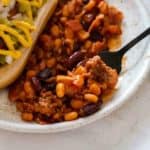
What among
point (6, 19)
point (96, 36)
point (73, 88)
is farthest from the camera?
point (96, 36)

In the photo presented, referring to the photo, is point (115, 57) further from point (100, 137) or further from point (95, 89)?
point (100, 137)

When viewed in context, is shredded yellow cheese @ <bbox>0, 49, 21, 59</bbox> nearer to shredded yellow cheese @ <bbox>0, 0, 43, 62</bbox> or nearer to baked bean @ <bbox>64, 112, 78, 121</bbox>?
shredded yellow cheese @ <bbox>0, 0, 43, 62</bbox>

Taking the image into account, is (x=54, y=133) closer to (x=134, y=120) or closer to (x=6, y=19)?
(x=134, y=120)

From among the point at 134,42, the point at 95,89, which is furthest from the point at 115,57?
the point at 95,89

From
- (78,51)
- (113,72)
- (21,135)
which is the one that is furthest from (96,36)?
(21,135)

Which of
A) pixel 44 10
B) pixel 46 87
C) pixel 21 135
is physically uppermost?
pixel 44 10

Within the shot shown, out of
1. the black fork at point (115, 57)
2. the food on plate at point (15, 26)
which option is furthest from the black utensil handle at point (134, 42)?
the food on plate at point (15, 26)
